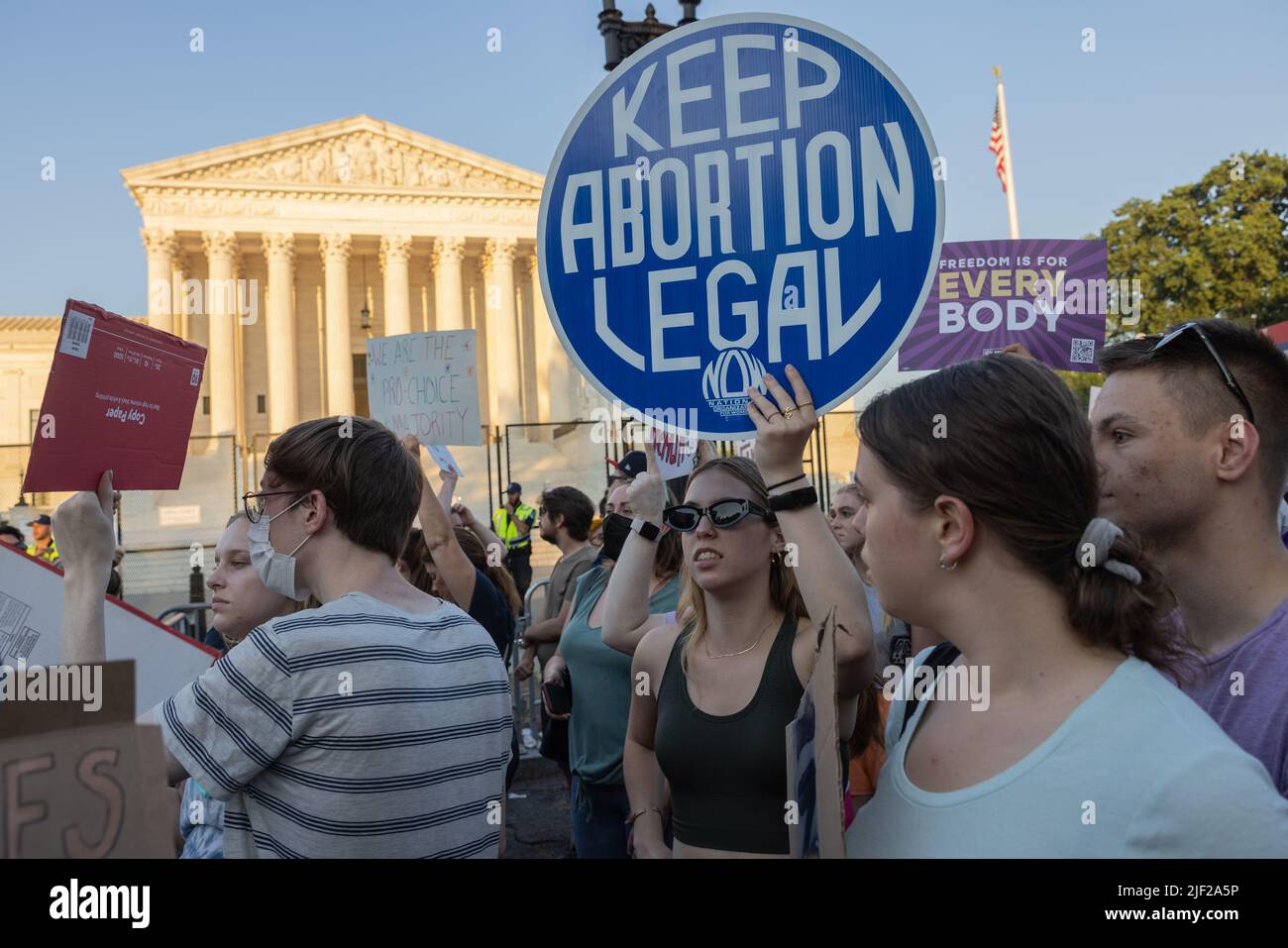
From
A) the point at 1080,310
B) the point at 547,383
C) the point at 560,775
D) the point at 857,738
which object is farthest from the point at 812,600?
the point at 547,383

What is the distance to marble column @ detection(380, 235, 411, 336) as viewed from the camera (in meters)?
43.2

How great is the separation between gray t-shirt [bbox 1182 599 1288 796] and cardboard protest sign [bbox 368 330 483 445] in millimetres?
3578

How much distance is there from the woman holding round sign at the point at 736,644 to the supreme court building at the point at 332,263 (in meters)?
39.2

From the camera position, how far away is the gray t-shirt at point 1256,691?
1.61m

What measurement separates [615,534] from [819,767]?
12.4 feet

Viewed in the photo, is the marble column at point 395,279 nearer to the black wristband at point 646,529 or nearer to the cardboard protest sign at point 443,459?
the cardboard protest sign at point 443,459

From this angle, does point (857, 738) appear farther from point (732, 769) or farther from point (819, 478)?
point (819, 478)

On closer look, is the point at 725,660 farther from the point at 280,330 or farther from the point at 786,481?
the point at 280,330

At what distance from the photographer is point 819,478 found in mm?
16859

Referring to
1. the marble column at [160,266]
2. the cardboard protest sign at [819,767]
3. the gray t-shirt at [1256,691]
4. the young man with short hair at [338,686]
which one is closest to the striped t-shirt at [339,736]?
the young man with short hair at [338,686]

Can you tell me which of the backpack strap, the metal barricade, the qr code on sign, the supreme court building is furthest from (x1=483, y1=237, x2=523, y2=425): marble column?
the backpack strap

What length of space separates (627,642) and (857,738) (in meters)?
0.79

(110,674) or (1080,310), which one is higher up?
(1080,310)

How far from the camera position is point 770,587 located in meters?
2.72
